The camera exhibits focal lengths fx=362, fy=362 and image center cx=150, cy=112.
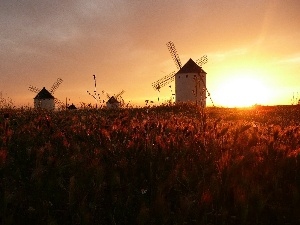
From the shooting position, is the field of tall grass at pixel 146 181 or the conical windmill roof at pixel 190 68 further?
the conical windmill roof at pixel 190 68

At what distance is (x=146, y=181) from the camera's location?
154 inches

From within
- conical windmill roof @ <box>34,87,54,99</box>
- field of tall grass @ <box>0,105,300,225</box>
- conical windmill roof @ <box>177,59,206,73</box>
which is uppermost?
conical windmill roof @ <box>177,59,206,73</box>

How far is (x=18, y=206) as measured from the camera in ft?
10.6

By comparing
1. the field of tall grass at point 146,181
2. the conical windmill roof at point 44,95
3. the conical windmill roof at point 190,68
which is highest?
the conical windmill roof at point 190,68

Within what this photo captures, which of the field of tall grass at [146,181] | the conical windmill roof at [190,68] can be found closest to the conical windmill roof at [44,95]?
the conical windmill roof at [190,68]

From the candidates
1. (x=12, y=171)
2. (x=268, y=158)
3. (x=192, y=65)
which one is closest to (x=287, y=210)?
(x=268, y=158)

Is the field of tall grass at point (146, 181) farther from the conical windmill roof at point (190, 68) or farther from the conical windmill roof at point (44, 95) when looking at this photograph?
the conical windmill roof at point (44, 95)

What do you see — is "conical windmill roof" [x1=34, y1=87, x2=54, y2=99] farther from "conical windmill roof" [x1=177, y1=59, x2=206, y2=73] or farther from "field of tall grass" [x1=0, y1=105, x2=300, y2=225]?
"field of tall grass" [x1=0, y1=105, x2=300, y2=225]

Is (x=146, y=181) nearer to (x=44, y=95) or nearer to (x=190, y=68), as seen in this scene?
(x=190, y=68)

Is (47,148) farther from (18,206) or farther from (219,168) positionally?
(219,168)

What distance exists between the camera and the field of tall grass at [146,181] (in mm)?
3154

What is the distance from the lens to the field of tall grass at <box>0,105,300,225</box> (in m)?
3.15

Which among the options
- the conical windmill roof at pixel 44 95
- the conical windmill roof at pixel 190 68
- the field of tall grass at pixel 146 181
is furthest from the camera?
the conical windmill roof at pixel 44 95

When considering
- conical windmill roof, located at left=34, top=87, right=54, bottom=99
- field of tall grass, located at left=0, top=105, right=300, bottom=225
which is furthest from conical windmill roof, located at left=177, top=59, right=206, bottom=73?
field of tall grass, located at left=0, top=105, right=300, bottom=225
